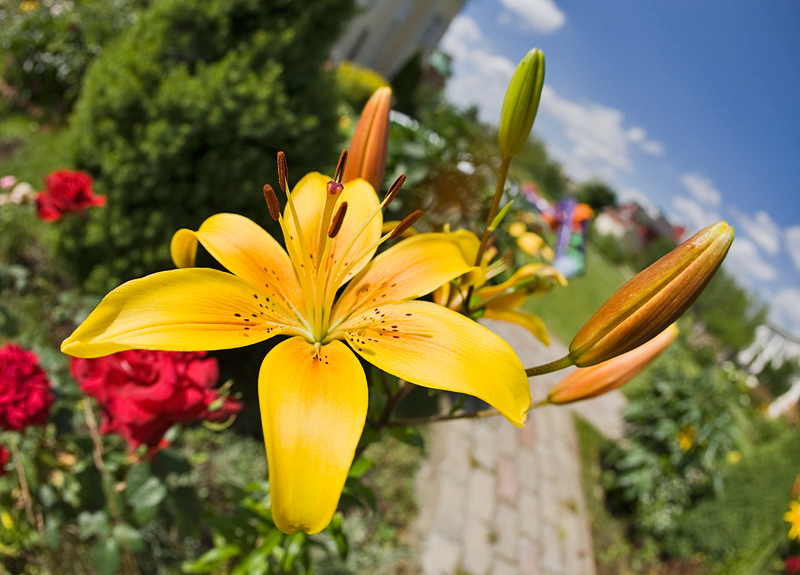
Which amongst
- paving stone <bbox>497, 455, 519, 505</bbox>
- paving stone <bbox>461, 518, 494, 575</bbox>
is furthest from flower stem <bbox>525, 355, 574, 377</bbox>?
paving stone <bbox>497, 455, 519, 505</bbox>

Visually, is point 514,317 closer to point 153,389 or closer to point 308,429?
point 308,429

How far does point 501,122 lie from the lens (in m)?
0.55

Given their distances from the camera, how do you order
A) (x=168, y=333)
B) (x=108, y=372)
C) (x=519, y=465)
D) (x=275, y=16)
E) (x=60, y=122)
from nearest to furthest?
1. (x=168, y=333)
2. (x=108, y=372)
3. (x=275, y=16)
4. (x=519, y=465)
5. (x=60, y=122)

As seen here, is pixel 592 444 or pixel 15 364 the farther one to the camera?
pixel 592 444

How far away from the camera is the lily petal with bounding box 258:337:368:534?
0.37m

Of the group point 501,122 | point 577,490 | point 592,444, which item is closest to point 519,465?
point 577,490

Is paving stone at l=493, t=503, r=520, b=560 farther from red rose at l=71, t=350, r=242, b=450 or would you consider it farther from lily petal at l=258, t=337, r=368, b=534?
lily petal at l=258, t=337, r=368, b=534

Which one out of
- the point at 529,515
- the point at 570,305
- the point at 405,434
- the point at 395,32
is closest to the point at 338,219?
the point at 405,434

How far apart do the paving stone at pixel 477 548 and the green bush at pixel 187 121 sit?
2168mm

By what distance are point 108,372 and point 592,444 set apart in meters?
4.61

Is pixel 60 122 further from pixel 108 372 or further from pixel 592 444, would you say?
pixel 592 444

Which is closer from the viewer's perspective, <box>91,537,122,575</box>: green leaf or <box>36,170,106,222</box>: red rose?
<box>91,537,122,575</box>: green leaf

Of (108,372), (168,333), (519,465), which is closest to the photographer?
(168,333)

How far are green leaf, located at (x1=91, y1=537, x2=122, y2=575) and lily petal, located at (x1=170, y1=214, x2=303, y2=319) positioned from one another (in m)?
0.85
